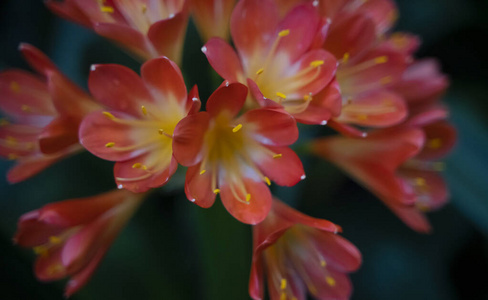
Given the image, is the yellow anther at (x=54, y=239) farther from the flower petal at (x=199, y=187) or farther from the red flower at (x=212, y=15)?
the red flower at (x=212, y=15)

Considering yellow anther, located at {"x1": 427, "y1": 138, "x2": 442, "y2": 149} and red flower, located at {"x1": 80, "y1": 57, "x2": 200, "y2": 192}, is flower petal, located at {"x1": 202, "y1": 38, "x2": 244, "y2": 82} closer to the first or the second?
red flower, located at {"x1": 80, "y1": 57, "x2": 200, "y2": 192}

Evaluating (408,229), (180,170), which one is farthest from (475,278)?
(180,170)

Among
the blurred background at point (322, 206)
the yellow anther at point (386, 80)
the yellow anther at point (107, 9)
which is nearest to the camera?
the yellow anther at point (107, 9)

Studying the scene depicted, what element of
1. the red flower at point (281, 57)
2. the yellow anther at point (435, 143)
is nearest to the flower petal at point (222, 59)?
the red flower at point (281, 57)

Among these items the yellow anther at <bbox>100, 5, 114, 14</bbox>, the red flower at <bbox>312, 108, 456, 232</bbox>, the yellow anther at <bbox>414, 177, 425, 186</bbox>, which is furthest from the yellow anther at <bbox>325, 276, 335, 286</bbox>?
the yellow anther at <bbox>100, 5, 114, 14</bbox>

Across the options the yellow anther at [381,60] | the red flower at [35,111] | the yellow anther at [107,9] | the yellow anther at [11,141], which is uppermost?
the yellow anther at [381,60]

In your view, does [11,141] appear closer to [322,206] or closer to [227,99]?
[227,99]
